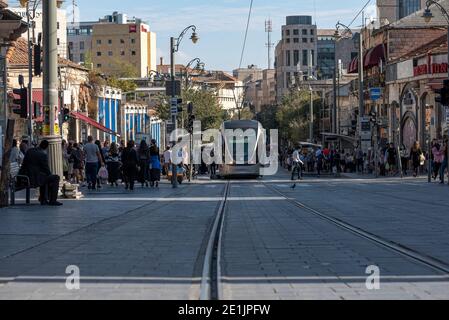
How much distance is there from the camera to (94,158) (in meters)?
30.8

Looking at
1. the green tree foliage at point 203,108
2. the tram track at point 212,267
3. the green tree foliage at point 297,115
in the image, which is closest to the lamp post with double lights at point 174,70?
the tram track at point 212,267

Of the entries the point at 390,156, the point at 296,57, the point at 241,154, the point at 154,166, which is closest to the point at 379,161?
the point at 390,156

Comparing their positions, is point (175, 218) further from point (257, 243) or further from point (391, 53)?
point (391, 53)

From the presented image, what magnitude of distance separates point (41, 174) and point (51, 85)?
3.50 meters

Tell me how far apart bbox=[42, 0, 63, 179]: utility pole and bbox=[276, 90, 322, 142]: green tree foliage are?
8201cm

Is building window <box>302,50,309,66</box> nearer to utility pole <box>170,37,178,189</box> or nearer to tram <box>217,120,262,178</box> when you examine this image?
tram <box>217,120,262,178</box>

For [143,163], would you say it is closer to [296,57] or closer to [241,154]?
[241,154]

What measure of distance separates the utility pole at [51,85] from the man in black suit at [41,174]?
2.06 meters

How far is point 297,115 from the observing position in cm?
11162

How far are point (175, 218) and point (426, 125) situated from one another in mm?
40459

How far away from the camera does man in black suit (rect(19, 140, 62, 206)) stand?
22688 mm

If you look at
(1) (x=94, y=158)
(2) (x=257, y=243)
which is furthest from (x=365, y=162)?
(2) (x=257, y=243)

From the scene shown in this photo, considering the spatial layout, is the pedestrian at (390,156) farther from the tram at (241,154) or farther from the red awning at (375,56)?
the red awning at (375,56)

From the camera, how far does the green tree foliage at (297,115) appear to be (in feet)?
352
